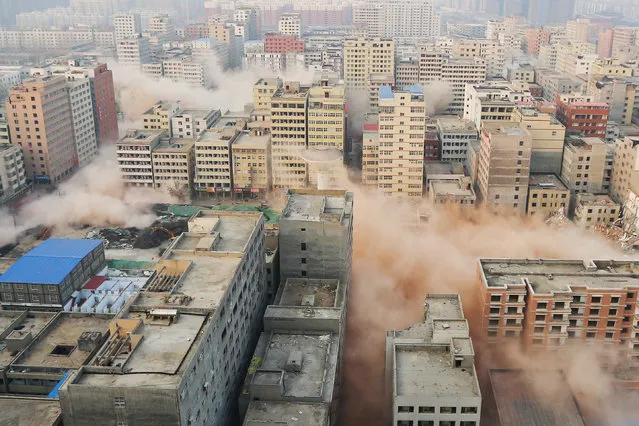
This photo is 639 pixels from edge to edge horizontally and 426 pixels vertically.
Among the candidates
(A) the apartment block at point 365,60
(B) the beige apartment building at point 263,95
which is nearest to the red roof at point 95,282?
(B) the beige apartment building at point 263,95

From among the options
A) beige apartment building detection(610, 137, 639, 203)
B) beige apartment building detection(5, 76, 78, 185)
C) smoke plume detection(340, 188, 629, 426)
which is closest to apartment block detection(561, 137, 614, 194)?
beige apartment building detection(610, 137, 639, 203)

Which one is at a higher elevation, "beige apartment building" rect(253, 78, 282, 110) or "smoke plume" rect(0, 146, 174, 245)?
"beige apartment building" rect(253, 78, 282, 110)

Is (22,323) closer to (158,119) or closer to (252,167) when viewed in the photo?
(252,167)

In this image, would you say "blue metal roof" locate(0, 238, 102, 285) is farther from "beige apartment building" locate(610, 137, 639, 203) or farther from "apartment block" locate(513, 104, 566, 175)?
"beige apartment building" locate(610, 137, 639, 203)

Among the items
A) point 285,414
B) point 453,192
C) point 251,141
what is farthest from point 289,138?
point 285,414

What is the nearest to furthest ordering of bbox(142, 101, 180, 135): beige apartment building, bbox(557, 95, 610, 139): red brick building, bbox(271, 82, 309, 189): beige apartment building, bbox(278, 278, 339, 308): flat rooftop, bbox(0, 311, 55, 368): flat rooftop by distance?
bbox(278, 278, 339, 308): flat rooftop < bbox(0, 311, 55, 368): flat rooftop < bbox(271, 82, 309, 189): beige apartment building < bbox(557, 95, 610, 139): red brick building < bbox(142, 101, 180, 135): beige apartment building

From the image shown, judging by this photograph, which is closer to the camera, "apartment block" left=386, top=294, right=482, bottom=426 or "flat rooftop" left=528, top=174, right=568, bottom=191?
"apartment block" left=386, top=294, right=482, bottom=426
